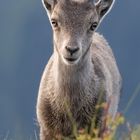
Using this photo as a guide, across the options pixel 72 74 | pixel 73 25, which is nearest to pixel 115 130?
pixel 73 25

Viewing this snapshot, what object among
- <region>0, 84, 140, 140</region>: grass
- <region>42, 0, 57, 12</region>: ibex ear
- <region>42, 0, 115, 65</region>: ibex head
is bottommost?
<region>0, 84, 140, 140</region>: grass

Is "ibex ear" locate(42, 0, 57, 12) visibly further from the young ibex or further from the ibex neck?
the ibex neck

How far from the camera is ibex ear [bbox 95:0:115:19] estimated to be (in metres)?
12.8

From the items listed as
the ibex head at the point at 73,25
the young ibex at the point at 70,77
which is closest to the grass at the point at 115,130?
the ibex head at the point at 73,25

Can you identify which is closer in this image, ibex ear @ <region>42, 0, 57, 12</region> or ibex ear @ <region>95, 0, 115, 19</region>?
ibex ear @ <region>42, 0, 57, 12</region>

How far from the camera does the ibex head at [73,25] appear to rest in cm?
1133

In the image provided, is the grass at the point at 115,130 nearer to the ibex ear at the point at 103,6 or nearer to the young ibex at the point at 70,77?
the young ibex at the point at 70,77

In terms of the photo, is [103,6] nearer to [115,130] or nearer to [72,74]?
[72,74]

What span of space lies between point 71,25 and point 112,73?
2818 millimetres

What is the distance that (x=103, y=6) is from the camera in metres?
12.8

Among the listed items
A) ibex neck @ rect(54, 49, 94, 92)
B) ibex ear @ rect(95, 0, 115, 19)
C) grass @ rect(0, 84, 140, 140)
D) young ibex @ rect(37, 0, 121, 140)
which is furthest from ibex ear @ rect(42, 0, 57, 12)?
grass @ rect(0, 84, 140, 140)

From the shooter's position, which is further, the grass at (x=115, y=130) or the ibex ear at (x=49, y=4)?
the ibex ear at (x=49, y=4)

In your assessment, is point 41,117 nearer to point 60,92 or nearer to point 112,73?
point 60,92

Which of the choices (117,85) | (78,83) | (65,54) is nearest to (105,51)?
(117,85)
